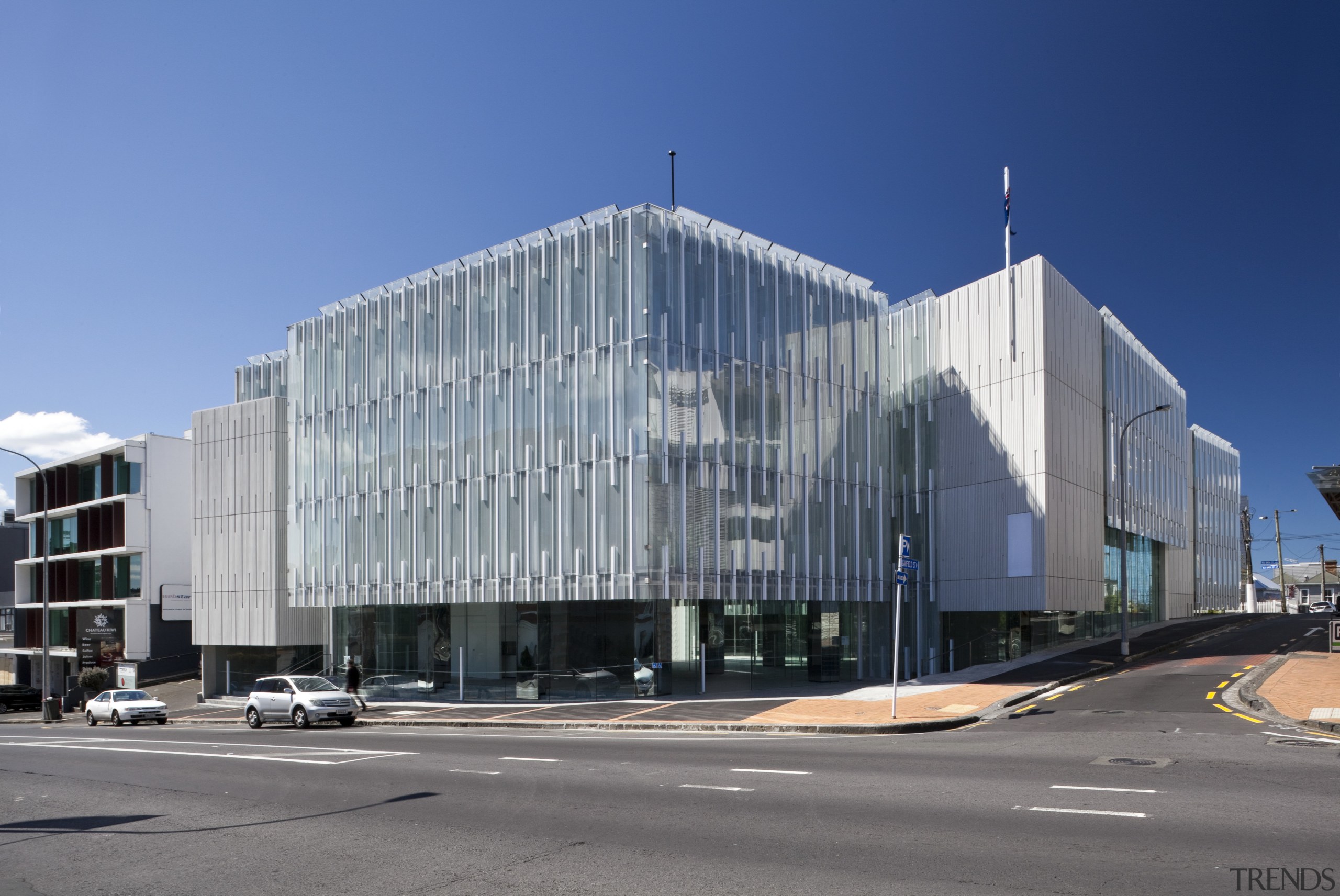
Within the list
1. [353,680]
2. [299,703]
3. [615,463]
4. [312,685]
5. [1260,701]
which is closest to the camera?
[1260,701]

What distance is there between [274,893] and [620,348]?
25.2 metres

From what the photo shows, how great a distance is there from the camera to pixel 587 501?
110ft

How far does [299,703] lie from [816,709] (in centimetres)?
1505

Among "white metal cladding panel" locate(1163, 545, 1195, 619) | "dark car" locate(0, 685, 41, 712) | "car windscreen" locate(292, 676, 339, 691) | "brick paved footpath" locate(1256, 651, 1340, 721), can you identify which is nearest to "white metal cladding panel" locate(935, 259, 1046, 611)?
"brick paved footpath" locate(1256, 651, 1340, 721)

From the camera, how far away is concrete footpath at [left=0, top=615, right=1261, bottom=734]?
22.9 m

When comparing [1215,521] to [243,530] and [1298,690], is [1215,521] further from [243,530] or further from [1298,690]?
[243,530]

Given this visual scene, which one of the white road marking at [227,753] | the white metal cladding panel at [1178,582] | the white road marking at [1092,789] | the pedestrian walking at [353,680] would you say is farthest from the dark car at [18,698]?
the white metal cladding panel at [1178,582]

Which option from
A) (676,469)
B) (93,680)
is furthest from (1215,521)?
(93,680)

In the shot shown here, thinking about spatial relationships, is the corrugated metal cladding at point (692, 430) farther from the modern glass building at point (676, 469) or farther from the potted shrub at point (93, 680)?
the potted shrub at point (93, 680)

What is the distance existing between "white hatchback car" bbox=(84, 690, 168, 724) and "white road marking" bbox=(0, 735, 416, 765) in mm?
9155

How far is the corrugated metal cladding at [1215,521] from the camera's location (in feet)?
227

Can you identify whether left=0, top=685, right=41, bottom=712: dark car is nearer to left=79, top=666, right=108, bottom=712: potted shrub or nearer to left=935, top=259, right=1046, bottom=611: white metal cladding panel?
left=79, top=666, right=108, bottom=712: potted shrub

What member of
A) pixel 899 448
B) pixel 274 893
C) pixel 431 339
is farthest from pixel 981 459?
pixel 274 893

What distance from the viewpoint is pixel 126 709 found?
3734cm
